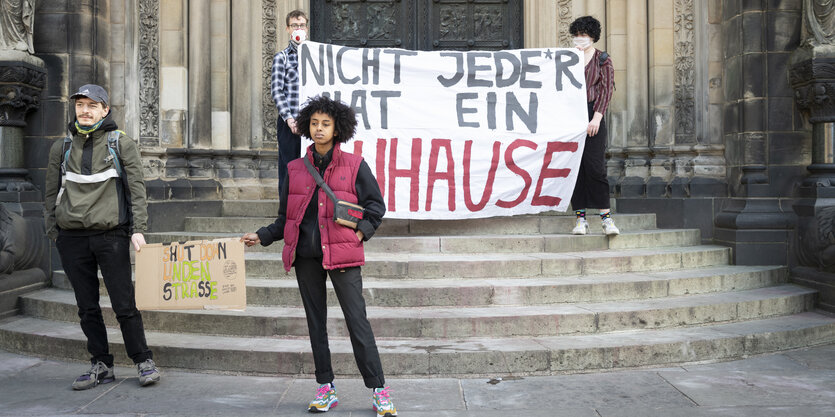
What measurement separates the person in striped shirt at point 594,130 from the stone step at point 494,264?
0.50m

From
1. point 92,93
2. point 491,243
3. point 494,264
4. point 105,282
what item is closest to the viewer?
point 92,93

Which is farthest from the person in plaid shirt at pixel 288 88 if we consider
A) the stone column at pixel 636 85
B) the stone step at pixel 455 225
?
the stone column at pixel 636 85

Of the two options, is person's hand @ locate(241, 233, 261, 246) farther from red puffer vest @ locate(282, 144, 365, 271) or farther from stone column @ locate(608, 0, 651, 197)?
stone column @ locate(608, 0, 651, 197)

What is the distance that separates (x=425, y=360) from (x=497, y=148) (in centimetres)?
325

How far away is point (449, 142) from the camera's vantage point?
26.2ft

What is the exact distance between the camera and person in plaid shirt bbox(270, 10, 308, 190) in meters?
7.08

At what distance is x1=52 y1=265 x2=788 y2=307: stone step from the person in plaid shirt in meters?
1.28

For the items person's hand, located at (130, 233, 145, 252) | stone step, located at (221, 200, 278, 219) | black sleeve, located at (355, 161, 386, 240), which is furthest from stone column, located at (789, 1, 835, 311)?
person's hand, located at (130, 233, 145, 252)

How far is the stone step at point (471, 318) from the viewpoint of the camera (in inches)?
237

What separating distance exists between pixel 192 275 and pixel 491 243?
139 inches

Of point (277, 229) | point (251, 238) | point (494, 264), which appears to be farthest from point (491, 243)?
point (251, 238)

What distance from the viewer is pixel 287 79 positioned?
7.32m

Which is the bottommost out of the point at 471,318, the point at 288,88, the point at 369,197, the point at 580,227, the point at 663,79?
the point at 471,318

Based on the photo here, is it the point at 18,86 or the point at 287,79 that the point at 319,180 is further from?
the point at 18,86
